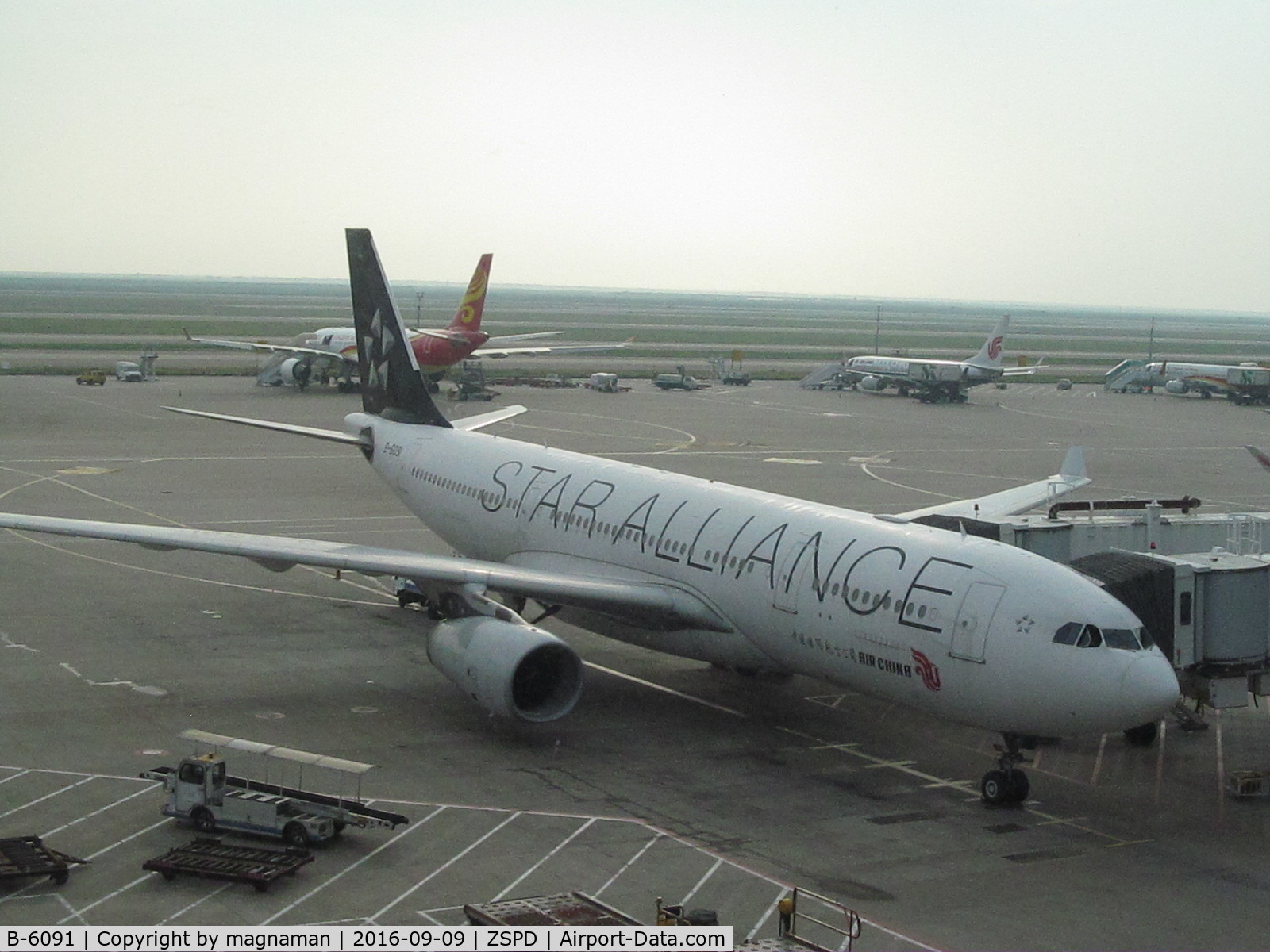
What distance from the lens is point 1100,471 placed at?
68375 mm

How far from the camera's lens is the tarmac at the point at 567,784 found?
61.6ft

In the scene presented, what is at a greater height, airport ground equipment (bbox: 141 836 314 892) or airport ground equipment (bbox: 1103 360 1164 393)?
airport ground equipment (bbox: 1103 360 1164 393)

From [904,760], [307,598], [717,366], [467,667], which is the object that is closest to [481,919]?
[467,667]

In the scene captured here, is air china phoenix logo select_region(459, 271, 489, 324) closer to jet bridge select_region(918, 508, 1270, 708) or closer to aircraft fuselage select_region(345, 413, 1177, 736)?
aircraft fuselage select_region(345, 413, 1177, 736)

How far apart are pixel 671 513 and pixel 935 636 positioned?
789cm

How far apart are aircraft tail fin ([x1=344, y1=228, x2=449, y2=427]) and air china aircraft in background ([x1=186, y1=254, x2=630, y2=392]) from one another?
48.0m

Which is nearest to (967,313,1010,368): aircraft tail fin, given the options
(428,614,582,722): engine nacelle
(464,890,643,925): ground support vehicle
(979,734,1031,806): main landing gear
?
(428,614,582,722): engine nacelle

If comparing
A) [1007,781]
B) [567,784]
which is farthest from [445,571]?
[1007,781]

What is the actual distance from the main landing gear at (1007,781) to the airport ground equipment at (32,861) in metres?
13.9

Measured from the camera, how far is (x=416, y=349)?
3674 inches

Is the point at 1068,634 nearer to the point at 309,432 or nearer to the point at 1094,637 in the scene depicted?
the point at 1094,637

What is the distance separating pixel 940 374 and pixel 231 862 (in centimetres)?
9922

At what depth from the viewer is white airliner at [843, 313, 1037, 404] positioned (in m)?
113

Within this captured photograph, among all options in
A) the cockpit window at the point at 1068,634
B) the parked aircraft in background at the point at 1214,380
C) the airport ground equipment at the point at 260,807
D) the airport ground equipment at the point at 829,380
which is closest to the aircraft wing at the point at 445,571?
the airport ground equipment at the point at 260,807
